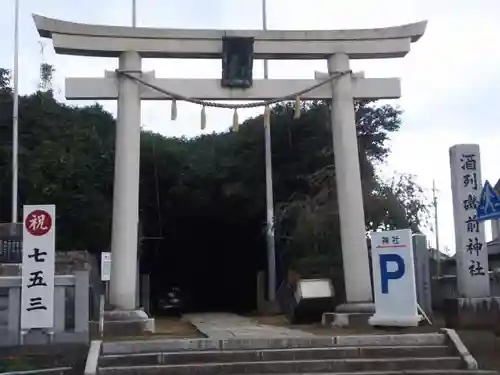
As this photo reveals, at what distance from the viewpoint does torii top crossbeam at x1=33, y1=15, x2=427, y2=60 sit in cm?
1541

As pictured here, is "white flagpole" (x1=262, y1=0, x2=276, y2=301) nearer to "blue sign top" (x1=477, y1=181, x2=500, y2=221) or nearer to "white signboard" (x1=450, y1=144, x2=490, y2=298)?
"white signboard" (x1=450, y1=144, x2=490, y2=298)

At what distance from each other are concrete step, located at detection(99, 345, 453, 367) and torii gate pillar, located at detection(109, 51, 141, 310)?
4201 millimetres

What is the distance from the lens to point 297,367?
1052 centimetres

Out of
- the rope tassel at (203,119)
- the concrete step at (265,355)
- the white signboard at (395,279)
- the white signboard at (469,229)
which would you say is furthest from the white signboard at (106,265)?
the white signboard at (469,229)

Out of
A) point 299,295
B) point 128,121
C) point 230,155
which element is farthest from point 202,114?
point 230,155

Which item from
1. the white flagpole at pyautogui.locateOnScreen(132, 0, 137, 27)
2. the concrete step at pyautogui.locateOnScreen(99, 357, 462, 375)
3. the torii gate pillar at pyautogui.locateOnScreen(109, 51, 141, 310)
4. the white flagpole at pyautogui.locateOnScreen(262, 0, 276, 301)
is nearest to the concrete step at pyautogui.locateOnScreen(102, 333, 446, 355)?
the concrete step at pyautogui.locateOnScreen(99, 357, 462, 375)

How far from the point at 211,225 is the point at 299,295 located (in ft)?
45.1

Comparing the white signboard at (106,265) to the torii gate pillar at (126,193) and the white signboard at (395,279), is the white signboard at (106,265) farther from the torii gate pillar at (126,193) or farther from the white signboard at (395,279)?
the white signboard at (395,279)

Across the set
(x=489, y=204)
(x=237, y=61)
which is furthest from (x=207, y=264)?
(x=489, y=204)

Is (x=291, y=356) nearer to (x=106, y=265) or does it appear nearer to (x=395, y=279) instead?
(x=395, y=279)

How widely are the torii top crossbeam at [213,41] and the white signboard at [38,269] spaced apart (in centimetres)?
543

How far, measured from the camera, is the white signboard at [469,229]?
497 inches

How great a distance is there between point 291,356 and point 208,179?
18159 millimetres

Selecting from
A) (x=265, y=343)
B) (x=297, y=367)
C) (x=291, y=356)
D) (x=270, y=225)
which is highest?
(x=270, y=225)
